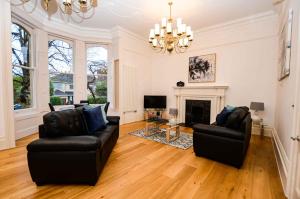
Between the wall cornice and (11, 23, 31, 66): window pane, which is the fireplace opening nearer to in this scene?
the wall cornice

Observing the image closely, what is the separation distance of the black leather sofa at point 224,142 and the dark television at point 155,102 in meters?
2.94

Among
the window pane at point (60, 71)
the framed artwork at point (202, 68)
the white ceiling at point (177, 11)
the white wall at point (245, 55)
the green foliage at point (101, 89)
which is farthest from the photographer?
the green foliage at point (101, 89)

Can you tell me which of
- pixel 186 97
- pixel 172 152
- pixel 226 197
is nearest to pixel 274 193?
pixel 226 197

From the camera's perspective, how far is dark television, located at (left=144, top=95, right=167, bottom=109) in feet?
18.5

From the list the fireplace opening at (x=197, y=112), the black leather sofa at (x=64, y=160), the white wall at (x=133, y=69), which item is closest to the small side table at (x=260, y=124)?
the fireplace opening at (x=197, y=112)

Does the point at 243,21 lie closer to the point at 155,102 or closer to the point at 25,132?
the point at 155,102

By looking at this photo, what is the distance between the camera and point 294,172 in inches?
62.9

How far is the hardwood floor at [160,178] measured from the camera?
5.80 feet

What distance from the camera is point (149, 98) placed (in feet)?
18.6

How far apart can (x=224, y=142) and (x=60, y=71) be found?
4.74 metres

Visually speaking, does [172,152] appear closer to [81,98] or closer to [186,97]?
[186,97]

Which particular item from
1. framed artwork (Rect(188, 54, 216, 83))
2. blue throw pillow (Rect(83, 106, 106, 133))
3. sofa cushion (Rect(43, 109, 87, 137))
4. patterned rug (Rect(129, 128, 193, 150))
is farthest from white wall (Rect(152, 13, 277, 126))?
sofa cushion (Rect(43, 109, 87, 137))

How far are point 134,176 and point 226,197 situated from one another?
45.7 inches

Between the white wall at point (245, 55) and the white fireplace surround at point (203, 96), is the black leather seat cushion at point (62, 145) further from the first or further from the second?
the white wall at point (245, 55)
